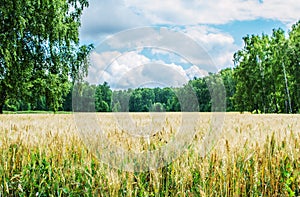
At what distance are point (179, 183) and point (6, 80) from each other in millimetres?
18343

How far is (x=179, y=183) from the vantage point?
125 inches

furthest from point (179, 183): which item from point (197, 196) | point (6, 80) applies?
→ point (6, 80)

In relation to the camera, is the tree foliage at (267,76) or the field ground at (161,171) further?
the tree foliage at (267,76)

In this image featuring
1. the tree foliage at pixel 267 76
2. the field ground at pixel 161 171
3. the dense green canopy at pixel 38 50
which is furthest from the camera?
the tree foliage at pixel 267 76

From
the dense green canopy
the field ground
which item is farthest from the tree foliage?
the field ground

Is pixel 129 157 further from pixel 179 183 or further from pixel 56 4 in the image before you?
pixel 56 4

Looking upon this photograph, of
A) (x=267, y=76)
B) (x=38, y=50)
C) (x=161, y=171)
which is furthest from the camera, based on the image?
(x=267, y=76)

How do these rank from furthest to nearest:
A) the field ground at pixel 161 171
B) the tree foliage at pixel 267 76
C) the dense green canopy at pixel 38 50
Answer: the tree foliage at pixel 267 76
the dense green canopy at pixel 38 50
the field ground at pixel 161 171

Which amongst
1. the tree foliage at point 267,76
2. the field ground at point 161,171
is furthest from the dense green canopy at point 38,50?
the tree foliage at point 267,76

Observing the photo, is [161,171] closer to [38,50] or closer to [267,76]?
[38,50]

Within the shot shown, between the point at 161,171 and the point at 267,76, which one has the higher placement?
the point at 267,76

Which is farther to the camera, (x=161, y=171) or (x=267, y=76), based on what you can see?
(x=267, y=76)

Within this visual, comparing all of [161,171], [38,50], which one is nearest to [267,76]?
[38,50]

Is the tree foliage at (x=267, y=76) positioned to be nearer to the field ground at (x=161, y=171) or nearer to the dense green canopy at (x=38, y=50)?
the dense green canopy at (x=38, y=50)
